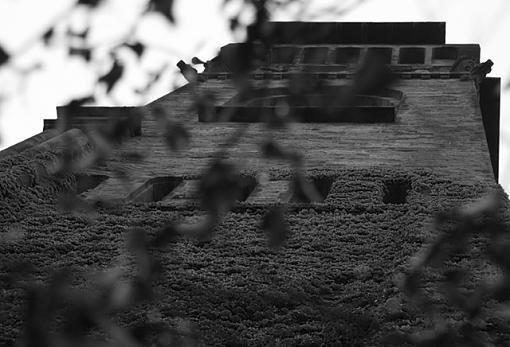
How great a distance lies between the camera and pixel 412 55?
30828 mm

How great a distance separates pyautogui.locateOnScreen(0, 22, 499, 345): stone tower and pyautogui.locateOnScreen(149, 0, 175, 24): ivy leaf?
0.29 metres

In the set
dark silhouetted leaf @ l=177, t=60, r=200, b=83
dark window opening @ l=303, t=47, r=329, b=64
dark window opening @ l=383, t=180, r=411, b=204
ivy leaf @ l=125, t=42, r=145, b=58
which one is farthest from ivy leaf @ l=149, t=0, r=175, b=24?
dark window opening @ l=303, t=47, r=329, b=64

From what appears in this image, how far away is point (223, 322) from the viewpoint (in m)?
9.42

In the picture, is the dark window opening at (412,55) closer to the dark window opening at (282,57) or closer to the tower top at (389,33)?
the tower top at (389,33)

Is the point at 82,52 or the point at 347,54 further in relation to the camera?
the point at 347,54

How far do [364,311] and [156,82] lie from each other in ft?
18.7

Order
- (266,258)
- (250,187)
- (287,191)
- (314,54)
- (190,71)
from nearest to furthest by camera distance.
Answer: (266,258)
(287,191)
(250,187)
(190,71)
(314,54)

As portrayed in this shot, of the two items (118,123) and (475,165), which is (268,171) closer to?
(475,165)

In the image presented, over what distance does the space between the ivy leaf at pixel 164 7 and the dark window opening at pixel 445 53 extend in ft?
89.1

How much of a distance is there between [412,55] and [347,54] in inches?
71.2

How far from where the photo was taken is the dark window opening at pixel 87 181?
16438 millimetres

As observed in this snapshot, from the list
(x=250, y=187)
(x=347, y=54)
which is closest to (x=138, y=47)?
(x=250, y=187)

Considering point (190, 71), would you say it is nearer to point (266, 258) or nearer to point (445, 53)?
point (266, 258)

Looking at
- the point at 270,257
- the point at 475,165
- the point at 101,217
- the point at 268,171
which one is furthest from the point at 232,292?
the point at 475,165
